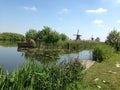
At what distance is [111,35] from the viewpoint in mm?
25750

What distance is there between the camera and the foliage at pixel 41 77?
4746 millimetres

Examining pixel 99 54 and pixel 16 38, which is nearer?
pixel 99 54

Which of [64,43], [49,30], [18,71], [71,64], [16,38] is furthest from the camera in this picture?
[16,38]

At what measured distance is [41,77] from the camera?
18.4ft

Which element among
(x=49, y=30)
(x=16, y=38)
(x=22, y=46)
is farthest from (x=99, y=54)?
(x=16, y=38)

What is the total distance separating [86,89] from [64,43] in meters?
30.3

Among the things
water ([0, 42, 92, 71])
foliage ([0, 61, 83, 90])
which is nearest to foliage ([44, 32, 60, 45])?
water ([0, 42, 92, 71])

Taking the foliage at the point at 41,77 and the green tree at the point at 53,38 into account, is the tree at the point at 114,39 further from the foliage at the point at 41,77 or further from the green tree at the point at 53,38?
the foliage at the point at 41,77

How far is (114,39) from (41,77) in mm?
21530

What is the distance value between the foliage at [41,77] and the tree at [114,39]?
1893 centimetres

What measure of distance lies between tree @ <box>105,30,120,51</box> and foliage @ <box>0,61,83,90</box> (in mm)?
18934

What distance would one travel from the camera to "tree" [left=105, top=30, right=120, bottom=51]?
82.0 feet

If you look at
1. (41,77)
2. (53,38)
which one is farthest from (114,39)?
(41,77)

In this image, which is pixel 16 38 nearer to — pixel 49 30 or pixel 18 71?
pixel 49 30
